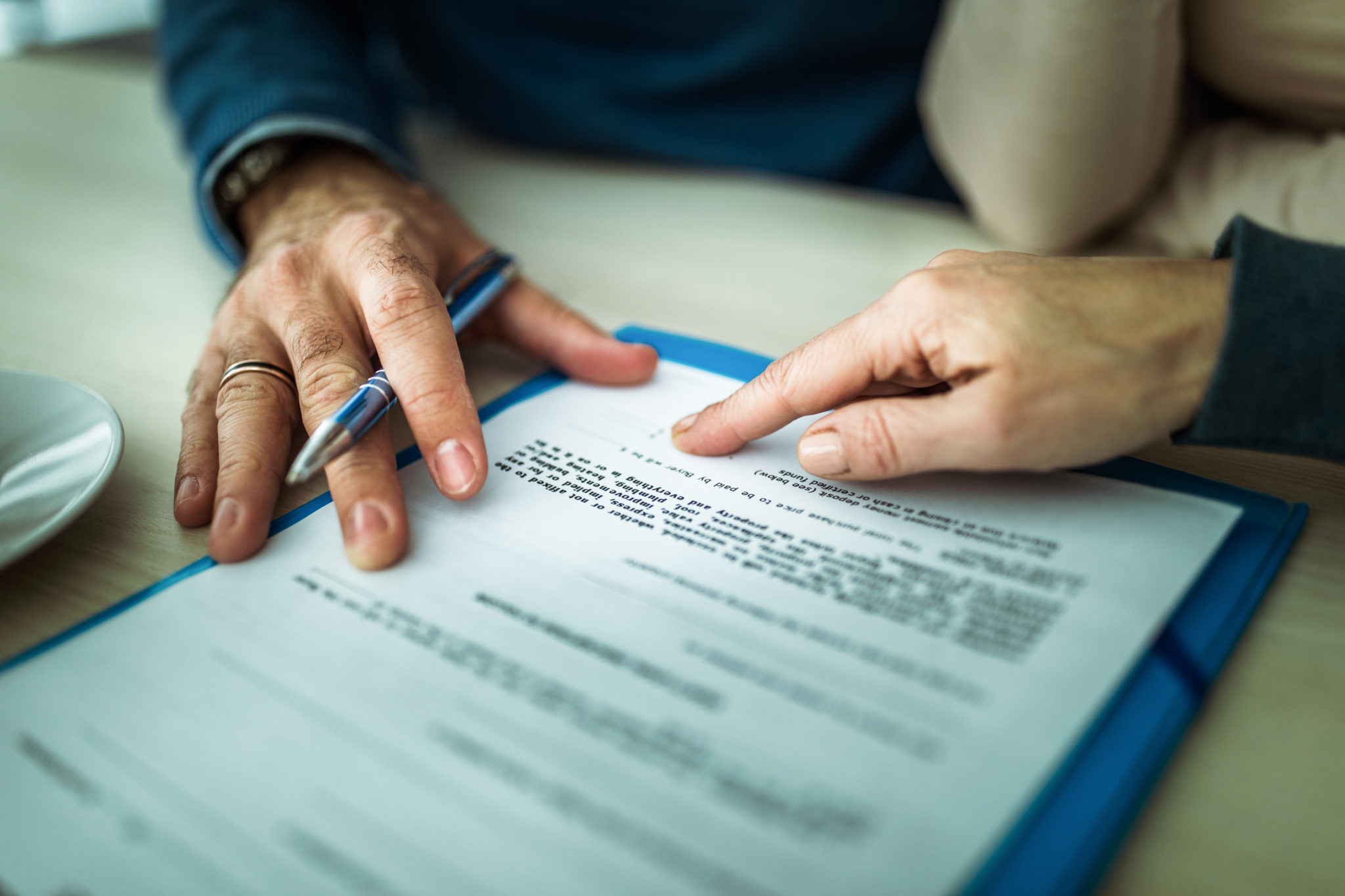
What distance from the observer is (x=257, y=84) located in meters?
0.81

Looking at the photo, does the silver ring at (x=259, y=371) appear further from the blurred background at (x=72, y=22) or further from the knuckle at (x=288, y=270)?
the blurred background at (x=72, y=22)

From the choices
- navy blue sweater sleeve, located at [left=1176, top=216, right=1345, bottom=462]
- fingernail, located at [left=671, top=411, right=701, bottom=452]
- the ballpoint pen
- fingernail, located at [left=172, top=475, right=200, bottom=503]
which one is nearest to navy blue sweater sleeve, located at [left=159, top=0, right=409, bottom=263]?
the ballpoint pen

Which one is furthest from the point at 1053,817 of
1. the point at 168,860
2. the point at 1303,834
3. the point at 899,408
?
the point at 168,860

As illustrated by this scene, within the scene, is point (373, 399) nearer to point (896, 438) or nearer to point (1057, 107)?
point (896, 438)

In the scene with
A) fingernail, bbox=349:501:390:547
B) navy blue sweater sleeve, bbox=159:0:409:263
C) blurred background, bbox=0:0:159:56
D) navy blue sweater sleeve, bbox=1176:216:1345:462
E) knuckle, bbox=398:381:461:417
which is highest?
navy blue sweater sleeve, bbox=1176:216:1345:462

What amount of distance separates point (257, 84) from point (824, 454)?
71 cm

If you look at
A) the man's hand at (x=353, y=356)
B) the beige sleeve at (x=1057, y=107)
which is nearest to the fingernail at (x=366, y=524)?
the man's hand at (x=353, y=356)

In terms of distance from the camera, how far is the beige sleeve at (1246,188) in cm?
65

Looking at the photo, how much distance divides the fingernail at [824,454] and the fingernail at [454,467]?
0.63 ft

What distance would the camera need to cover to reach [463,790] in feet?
1.03

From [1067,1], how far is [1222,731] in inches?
22.9

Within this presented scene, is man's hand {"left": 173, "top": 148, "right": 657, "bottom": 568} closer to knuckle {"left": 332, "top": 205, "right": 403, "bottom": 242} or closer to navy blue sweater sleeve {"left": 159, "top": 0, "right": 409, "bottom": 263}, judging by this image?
knuckle {"left": 332, "top": 205, "right": 403, "bottom": 242}

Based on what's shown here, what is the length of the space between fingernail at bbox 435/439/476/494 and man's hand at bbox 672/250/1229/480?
0.63ft

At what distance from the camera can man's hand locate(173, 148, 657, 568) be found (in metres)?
0.46
